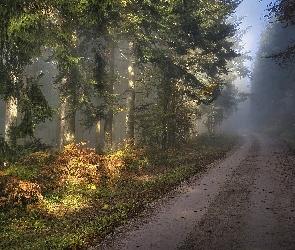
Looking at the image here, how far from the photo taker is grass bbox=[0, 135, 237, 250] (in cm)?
726

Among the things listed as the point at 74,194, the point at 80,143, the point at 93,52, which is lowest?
the point at 74,194

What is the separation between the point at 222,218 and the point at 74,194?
18.8ft

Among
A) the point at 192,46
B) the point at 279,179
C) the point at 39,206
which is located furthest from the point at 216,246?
the point at 192,46

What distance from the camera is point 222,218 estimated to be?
7.74 m

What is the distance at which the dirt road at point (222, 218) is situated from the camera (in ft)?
20.8

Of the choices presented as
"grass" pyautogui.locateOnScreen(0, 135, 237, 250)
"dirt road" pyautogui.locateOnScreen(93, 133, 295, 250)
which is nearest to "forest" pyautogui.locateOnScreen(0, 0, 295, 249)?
"grass" pyautogui.locateOnScreen(0, 135, 237, 250)

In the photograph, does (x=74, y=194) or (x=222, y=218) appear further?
(x=74, y=194)

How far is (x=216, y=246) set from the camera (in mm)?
6098

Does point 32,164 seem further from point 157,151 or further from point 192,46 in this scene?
point 192,46

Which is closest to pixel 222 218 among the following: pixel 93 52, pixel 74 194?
pixel 74 194

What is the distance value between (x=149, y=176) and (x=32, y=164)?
554cm

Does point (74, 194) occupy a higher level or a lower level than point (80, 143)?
lower

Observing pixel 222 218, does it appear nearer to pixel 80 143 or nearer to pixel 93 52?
pixel 80 143

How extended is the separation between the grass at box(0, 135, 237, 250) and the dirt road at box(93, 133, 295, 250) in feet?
2.41
